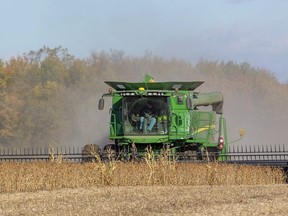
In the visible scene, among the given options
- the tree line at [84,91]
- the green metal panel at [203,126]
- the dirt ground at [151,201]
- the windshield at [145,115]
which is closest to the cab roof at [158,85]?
the windshield at [145,115]

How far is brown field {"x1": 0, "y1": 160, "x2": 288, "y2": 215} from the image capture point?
29.3ft

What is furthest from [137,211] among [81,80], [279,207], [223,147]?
[81,80]

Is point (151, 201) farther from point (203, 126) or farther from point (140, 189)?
point (203, 126)

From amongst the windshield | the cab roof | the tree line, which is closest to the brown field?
the windshield

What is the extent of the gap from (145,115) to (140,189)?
17.9 feet

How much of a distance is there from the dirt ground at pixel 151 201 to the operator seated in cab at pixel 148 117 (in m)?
4.69

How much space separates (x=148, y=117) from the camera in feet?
55.2

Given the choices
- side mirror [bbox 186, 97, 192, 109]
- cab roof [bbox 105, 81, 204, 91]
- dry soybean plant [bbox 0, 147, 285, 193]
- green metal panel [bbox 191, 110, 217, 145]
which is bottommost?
dry soybean plant [bbox 0, 147, 285, 193]

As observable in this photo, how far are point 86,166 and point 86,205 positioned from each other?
160 inches

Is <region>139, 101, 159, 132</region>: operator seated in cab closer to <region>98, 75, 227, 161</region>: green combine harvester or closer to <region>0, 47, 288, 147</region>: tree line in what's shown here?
<region>98, 75, 227, 161</region>: green combine harvester

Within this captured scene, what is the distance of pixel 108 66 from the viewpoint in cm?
5038

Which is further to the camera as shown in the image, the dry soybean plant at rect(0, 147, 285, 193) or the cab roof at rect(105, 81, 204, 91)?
the cab roof at rect(105, 81, 204, 91)

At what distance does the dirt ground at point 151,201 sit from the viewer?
8680 mm

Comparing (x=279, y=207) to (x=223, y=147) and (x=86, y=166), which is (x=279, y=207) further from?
(x=223, y=147)
